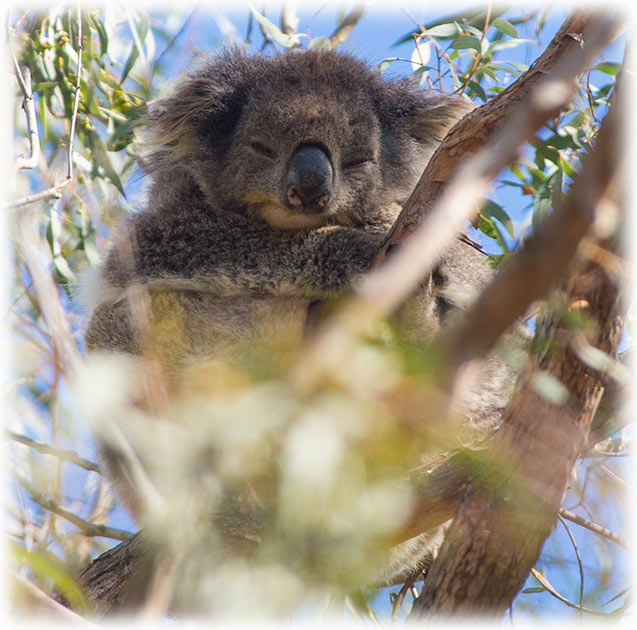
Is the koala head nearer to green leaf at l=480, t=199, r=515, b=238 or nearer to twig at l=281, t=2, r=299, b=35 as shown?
green leaf at l=480, t=199, r=515, b=238

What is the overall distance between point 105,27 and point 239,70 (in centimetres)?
88

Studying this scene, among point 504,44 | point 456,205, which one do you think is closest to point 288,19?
point 504,44

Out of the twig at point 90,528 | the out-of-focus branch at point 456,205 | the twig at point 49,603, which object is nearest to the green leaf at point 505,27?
the out-of-focus branch at point 456,205

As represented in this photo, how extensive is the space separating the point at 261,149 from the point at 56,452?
1.14 m

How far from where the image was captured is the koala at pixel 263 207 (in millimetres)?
2439

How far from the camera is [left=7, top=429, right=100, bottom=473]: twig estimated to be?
93.1 inches

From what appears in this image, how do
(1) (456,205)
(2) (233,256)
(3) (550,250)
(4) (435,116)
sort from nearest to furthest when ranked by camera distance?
(1) (456,205)
(3) (550,250)
(2) (233,256)
(4) (435,116)

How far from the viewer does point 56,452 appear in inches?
97.3

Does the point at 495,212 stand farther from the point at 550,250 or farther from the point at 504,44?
the point at 550,250

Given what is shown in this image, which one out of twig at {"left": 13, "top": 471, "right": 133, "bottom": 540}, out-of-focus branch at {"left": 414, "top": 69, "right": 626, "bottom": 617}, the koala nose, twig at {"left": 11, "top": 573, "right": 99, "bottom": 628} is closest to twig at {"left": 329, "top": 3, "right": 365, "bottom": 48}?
the koala nose

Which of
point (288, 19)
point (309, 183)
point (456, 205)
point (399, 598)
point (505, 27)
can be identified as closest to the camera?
point (456, 205)

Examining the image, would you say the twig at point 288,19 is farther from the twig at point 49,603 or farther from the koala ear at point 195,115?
the twig at point 49,603

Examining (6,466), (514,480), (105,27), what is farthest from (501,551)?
(105,27)

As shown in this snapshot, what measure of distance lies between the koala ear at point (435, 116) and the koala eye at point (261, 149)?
58 centimetres
